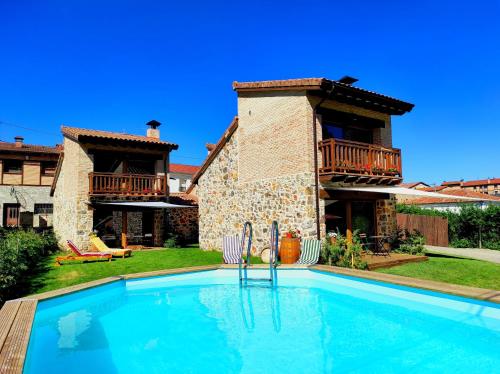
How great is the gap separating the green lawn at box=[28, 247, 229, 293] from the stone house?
16.6 ft

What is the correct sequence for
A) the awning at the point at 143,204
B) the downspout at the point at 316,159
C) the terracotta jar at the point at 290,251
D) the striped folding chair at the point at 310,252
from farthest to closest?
the awning at the point at 143,204 → the downspout at the point at 316,159 → the terracotta jar at the point at 290,251 → the striped folding chair at the point at 310,252

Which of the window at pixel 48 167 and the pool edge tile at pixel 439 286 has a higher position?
the window at pixel 48 167

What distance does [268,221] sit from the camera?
15242mm

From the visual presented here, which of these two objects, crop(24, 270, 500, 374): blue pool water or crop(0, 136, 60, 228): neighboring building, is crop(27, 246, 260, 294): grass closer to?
crop(24, 270, 500, 374): blue pool water

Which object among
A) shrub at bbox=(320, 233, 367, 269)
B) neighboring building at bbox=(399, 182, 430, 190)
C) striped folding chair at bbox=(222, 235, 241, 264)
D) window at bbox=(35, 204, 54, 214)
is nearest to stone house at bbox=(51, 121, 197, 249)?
window at bbox=(35, 204, 54, 214)

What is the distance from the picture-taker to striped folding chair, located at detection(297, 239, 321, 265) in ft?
41.4

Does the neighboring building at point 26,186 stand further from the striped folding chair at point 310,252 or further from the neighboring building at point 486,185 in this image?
the neighboring building at point 486,185

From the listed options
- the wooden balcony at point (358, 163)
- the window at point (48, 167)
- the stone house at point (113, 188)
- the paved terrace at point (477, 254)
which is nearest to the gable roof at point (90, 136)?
the stone house at point (113, 188)

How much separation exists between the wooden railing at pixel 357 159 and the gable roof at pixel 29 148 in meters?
28.4

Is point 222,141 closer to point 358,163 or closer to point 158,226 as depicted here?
point 358,163

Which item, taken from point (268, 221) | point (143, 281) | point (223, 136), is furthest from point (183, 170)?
point (143, 281)

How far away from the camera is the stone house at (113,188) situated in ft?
67.3

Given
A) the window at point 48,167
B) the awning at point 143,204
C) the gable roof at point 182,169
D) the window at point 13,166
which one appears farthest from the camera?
the gable roof at point 182,169

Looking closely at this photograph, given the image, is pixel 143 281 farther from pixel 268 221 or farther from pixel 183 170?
pixel 183 170
